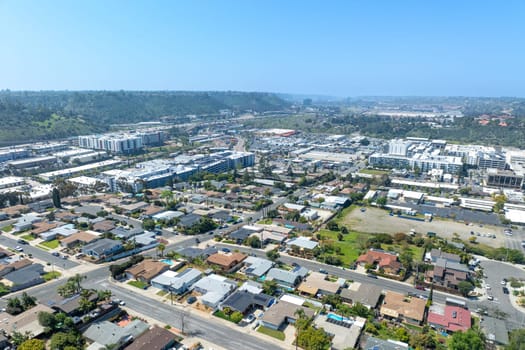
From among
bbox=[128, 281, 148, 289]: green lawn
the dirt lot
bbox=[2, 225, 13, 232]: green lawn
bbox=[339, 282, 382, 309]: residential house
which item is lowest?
the dirt lot

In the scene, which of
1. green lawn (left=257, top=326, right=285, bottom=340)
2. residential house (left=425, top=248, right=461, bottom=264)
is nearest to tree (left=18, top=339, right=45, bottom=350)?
green lawn (left=257, top=326, right=285, bottom=340)

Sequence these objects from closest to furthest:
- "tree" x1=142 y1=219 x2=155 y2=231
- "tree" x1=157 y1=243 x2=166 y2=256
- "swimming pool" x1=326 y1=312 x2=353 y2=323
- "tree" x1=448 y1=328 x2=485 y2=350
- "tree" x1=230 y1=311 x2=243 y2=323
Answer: "tree" x1=448 y1=328 x2=485 y2=350, "swimming pool" x1=326 y1=312 x2=353 y2=323, "tree" x1=230 y1=311 x2=243 y2=323, "tree" x1=157 y1=243 x2=166 y2=256, "tree" x1=142 y1=219 x2=155 y2=231

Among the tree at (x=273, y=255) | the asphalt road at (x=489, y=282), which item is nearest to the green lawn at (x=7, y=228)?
the asphalt road at (x=489, y=282)

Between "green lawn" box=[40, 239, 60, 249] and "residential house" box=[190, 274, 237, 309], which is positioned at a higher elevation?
"residential house" box=[190, 274, 237, 309]

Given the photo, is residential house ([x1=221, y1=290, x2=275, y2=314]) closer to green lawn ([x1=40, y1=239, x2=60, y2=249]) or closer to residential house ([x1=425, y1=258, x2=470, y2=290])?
residential house ([x1=425, y1=258, x2=470, y2=290])

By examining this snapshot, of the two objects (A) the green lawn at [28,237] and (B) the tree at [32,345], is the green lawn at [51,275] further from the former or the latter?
(B) the tree at [32,345]

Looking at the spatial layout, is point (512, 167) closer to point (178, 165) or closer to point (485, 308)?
point (485, 308)
